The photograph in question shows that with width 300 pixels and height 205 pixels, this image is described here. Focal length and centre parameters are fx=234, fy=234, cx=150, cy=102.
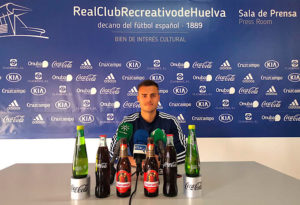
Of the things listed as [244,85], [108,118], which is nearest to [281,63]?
[244,85]

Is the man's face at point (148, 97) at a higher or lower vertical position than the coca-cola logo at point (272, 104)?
higher

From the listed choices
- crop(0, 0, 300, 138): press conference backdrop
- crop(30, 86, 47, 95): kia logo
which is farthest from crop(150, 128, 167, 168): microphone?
crop(30, 86, 47, 95): kia logo

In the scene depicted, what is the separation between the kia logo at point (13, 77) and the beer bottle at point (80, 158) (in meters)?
1.91

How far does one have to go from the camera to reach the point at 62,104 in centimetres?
246

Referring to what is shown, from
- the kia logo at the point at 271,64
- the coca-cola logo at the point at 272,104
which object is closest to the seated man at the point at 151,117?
the coca-cola logo at the point at 272,104

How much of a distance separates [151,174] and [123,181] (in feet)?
0.37

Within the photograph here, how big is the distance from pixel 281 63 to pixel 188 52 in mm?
1010

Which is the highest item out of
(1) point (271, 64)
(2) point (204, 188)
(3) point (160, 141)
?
(1) point (271, 64)

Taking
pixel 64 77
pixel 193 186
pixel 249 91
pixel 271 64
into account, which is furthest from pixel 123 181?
pixel 271 64

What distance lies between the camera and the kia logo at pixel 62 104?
2.46m

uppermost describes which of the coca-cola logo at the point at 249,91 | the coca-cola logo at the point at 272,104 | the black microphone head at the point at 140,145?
the coca-cola logo at the point at 249,91

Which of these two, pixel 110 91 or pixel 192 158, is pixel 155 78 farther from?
pixel 192 158

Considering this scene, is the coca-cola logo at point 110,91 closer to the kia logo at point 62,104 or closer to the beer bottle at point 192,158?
the kia logo at point 62,104

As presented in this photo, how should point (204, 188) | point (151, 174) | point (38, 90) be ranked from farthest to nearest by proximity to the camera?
1. point (38, 90)
2. point (204, 188)
3. point (151, 174)
